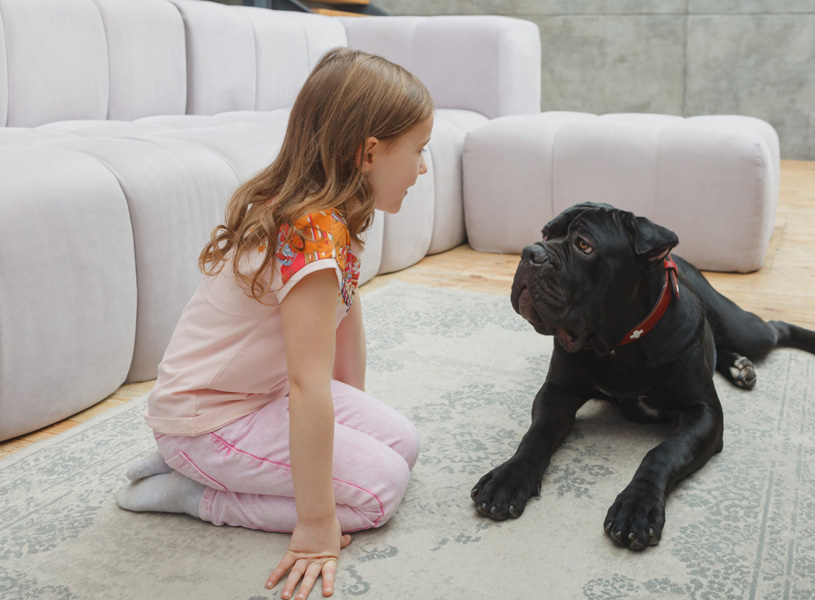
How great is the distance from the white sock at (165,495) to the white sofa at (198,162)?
384 mm

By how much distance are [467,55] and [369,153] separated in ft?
8.82

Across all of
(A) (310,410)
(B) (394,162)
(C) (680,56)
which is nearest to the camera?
(A) (310,410)

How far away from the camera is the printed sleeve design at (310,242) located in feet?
3.70

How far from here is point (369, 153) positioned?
A: 1210 millimetres

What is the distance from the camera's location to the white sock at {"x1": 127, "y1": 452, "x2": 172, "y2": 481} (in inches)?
54.1

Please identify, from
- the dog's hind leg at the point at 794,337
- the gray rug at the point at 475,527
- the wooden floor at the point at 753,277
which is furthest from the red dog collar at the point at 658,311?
the wooden floor at the point at 753,277

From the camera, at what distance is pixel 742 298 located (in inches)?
101

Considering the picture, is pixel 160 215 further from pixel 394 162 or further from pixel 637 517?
pixel 637 517

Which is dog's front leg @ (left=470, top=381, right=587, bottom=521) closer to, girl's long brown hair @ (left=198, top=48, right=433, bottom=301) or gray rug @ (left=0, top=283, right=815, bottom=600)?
gray rug @ (left=0, top=283, right=815, bottom=600)

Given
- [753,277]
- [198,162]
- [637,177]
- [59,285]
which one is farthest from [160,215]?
[753,277]

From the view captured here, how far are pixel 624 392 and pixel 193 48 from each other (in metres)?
2.20

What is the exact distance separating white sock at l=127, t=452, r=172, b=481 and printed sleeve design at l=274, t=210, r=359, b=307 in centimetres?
45

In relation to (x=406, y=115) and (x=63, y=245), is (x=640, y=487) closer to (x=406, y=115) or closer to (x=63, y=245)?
(x=406, y=115)

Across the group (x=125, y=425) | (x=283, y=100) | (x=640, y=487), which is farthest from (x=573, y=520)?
(x=283, y=100)
